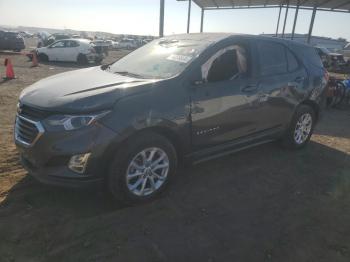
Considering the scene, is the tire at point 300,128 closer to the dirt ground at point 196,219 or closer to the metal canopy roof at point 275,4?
the dirt ground at point 196,219

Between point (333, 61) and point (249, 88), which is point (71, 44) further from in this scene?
point (333, 61)

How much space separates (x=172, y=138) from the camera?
4020 mm

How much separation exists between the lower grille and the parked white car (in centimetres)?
1756

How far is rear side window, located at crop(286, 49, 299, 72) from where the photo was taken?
18.2ft

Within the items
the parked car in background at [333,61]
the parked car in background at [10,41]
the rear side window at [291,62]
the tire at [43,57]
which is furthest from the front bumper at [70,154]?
the parked car in background at [333,61]

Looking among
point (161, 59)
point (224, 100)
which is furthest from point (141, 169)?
point (161, 59)

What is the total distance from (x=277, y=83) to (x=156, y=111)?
2302 millimetres

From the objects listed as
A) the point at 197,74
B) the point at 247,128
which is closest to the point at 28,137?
the point at 197,74

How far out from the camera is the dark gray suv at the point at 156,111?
3.42 metres

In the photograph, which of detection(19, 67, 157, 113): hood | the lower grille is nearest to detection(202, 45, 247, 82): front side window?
detection(19, 67, 157, 113): hood

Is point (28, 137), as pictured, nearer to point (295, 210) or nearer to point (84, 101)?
point (84, 101)

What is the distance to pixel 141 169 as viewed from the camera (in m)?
3.83

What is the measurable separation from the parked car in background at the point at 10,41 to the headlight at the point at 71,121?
2472cm

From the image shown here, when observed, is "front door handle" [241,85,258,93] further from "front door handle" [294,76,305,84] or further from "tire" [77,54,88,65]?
"tire" [77,54,88,65]
